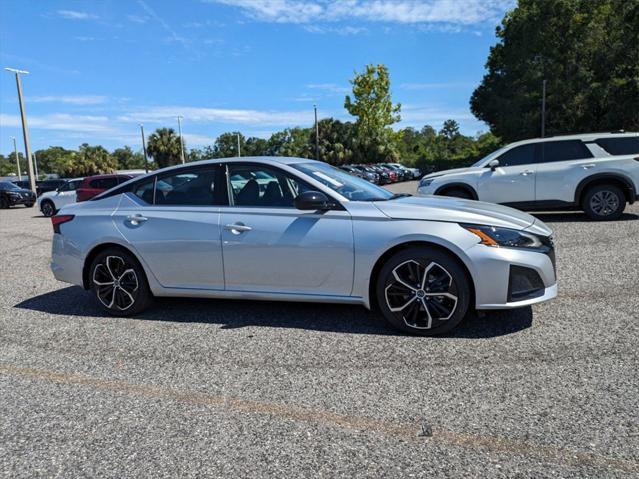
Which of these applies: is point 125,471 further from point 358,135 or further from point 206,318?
point 358,135

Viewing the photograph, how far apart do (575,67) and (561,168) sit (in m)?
29.7

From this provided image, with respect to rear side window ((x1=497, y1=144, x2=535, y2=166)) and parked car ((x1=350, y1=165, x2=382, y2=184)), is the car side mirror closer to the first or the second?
rear side window ((x1=497, y1=144, x2=535, y2=166))

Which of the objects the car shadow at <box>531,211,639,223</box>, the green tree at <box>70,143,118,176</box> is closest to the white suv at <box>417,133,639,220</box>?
A: the car shadow at <box>531,211,639,223</box>

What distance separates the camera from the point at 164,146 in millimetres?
61812

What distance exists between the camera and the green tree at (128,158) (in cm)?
10775

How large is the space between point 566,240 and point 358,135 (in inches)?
1678

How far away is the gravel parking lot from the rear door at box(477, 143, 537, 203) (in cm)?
517

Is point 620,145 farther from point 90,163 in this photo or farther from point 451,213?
point 90,163

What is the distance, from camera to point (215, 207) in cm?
477

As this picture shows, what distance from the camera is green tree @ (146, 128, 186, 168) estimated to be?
61844 mm

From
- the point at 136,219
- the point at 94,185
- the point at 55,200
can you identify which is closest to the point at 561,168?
the point at 136,219

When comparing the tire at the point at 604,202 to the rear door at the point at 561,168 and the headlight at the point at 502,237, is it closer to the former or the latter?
the rear door at the point at 561,168

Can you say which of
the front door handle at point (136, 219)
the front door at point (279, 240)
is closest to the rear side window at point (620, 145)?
the front door at point (279, 240)

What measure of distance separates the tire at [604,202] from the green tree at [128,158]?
106433mm
